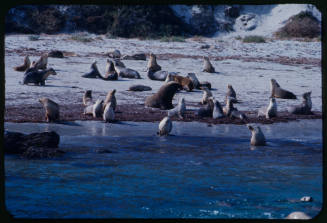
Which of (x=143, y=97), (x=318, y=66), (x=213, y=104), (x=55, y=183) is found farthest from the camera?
(x=318, y=66)

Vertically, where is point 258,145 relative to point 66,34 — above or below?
below

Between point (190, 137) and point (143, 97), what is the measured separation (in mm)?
3141

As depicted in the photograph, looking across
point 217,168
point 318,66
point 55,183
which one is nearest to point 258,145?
point 217,168

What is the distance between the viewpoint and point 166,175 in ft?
22.2

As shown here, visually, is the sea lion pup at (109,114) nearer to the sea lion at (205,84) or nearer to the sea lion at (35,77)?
the sea lion at (35,77)

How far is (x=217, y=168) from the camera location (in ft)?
23.6

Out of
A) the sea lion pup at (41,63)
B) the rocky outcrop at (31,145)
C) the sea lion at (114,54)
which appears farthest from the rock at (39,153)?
the sea lion at (114,54)

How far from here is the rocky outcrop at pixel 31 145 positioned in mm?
7375

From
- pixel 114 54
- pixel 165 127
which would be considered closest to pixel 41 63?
pixel 114 54

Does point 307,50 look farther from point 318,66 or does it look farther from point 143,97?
point 143,97

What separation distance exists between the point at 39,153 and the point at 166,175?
5.49 ft

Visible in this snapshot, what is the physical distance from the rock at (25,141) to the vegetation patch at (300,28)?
48.5 feet

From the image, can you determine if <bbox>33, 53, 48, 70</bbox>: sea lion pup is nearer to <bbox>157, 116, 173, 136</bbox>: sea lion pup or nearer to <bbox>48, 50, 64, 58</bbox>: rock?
<bbox>48, 50, 64, 58</bbox>: rock
